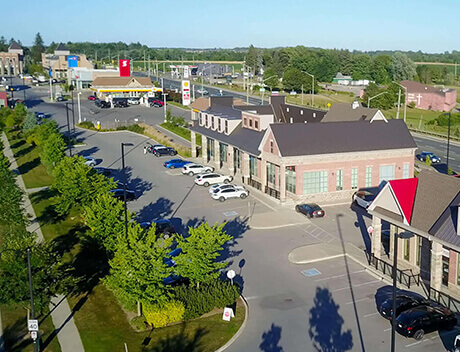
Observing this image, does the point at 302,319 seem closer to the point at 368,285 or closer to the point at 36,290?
the point at 368,285

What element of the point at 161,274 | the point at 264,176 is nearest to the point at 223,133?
the point at 264,176

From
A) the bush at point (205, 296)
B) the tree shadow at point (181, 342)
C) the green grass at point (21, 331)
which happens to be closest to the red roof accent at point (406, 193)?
the bush at point (205, 296)

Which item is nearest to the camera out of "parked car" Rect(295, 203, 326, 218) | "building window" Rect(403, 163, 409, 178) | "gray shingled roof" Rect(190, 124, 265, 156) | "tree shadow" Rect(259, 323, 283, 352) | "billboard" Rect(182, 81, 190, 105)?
"tree shadow" Rect(259, 323, 283, 352)

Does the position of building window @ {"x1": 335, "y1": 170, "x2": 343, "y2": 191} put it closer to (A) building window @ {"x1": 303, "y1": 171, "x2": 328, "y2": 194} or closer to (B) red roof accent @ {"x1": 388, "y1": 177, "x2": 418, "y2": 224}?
(A) building window @ {"x1": 303, "y1": 171, "x2": 328, "y2": 194}

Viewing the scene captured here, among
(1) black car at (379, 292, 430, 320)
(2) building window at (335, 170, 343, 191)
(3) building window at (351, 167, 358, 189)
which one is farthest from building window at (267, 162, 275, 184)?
(1) black car at (379, 292, 430, 320)

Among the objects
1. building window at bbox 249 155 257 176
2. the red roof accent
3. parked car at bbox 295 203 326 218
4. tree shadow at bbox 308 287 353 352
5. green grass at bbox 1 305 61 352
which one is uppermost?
the red roof accent

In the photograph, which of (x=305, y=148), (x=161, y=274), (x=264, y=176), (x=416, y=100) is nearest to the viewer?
(x=161, y=274)

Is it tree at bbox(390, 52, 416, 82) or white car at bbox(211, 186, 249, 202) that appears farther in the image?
tree at bbox(390, 52, 416, 82)

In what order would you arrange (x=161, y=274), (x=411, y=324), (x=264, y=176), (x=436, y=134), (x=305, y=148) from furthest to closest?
(x=436, y=134) < (x=264, y=176) < (x=305, y=148) < (x=161, y=274) < (x=411, y=324)
